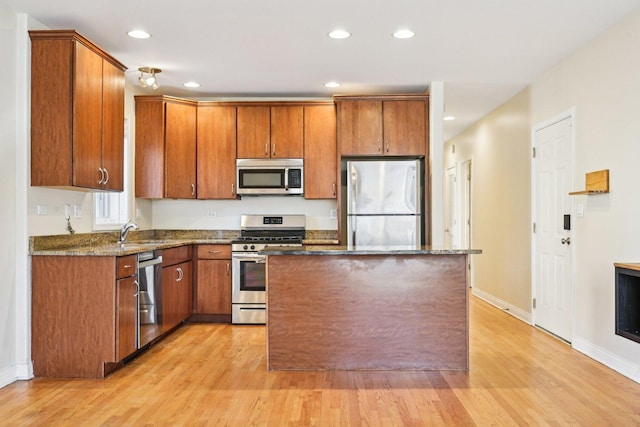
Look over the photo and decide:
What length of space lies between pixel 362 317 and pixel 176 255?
2.13 meters

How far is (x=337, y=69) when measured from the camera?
4906 millimetres

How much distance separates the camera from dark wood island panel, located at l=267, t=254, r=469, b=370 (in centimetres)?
370

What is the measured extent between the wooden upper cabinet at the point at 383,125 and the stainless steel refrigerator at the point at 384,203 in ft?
0.61

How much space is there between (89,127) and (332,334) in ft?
7.62

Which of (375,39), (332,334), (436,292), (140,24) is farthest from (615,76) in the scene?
(140,24)

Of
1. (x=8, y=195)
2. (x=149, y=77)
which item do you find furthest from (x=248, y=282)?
(x=8, y=195)

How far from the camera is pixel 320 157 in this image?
5699mm

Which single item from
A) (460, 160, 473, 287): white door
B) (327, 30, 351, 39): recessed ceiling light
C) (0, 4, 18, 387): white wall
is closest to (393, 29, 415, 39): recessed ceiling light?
(327, 30, 351, 39): recessed ceiling light

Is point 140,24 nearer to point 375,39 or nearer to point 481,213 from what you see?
point 375,39

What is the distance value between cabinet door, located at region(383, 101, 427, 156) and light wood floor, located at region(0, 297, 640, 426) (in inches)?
89.5

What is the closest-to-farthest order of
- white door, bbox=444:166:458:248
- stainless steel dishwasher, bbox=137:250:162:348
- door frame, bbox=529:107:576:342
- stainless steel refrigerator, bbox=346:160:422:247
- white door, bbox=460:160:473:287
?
stainless steel dishwasher, bbox=137:250:162:348 → door frame, bbox=529:107:576:342 → stainless steel refrigerator, bbox=346:160:422:247 → white door, bbox=460:160:473:287 → white door, bbox=444:166:458:248

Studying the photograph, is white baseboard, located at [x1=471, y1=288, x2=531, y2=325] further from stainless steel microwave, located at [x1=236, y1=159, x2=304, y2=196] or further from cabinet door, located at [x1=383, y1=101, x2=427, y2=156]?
stainless steel microwave, located at [x1=236, y1=159, x2=304, y2=196]

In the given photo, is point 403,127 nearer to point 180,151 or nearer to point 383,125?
point 383,125

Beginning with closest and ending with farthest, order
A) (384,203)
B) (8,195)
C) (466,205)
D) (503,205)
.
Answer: (8,195)
(384,203)
(503,205)
(466,205)
